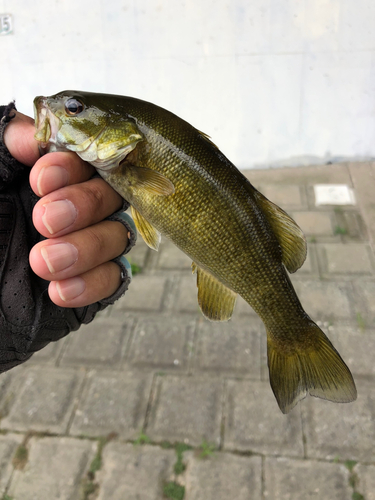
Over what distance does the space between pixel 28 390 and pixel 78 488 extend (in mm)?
792

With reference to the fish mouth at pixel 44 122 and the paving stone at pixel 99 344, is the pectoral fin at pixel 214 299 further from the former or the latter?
the paving stone at pixel 99 344

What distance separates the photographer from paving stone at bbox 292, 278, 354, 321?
2.99m

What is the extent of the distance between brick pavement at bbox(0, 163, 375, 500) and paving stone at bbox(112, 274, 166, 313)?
12 mm

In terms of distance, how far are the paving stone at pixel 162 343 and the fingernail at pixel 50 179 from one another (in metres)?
1.81

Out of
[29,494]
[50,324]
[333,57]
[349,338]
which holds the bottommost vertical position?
[29,494]

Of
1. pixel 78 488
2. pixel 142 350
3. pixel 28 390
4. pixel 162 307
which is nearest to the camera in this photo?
pixel 78 488

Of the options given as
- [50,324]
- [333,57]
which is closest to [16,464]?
[50,324]

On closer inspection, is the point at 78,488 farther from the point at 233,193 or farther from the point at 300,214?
the point at 300,214

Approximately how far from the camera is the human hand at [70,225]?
1257 mm

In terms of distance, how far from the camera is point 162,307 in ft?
10.5

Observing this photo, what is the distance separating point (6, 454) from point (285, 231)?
7.24 ft

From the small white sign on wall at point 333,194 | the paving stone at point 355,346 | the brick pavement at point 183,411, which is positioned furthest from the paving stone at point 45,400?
the small white sign on wall at point 333,194

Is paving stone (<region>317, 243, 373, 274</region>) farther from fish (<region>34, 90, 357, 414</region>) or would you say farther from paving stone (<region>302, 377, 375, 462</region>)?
fish (<region>34, 90, 357, 414</region>)

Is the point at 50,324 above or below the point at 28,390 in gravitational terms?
above
